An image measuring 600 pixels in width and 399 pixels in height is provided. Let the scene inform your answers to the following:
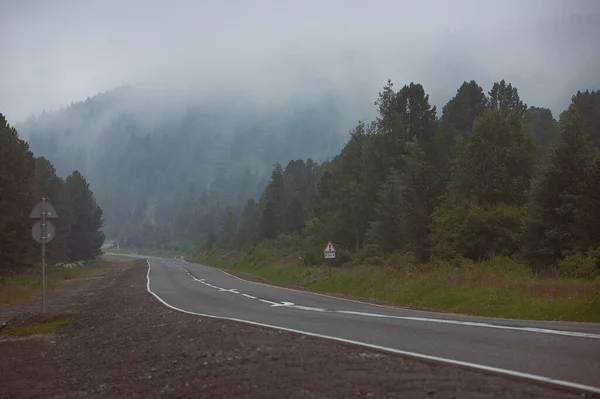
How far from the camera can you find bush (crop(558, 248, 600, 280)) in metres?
21.2

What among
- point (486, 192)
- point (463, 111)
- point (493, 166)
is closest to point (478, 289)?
point (486, 192)

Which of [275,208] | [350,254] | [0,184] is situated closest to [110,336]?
[0,184]

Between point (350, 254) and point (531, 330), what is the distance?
102ft

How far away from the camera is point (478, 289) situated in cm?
1908

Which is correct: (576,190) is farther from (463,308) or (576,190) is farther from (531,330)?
(531,330)

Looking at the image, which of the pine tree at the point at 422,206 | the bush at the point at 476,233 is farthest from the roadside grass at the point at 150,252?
the bush at the point at 476,233

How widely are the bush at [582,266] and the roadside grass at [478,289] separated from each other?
1.18 m

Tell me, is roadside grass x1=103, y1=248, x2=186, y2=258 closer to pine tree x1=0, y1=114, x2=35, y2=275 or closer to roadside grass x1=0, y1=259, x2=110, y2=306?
roadside grass x1=0, y1=259, x2=110, y2=306

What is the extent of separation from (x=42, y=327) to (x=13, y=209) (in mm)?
21251

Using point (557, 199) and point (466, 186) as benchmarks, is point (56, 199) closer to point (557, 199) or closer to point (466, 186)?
point (466, 186)

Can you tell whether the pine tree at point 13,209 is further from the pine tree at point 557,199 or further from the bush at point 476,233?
the pine tree at point 557,199

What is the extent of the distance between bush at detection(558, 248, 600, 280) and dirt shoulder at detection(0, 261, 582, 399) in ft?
52.0

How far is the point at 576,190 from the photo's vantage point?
26.4 metres

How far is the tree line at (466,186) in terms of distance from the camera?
26469 mm
